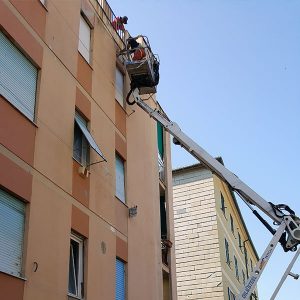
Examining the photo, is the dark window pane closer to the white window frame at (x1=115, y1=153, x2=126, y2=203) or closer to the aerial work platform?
the white window frame at (x1=115, y1=153, x2=126, y2=203)

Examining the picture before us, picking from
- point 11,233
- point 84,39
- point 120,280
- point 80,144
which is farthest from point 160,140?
point 11,233

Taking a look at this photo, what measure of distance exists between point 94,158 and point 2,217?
4.34 m

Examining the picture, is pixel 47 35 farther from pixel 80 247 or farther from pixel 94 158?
pixel 80 247

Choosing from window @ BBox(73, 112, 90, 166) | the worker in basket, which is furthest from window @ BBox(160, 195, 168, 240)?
window @ BBox(73, 112, 90, 166)

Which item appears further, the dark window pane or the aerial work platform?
the aerial work platform

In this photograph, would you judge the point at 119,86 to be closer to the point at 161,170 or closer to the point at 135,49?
the point at 135,49

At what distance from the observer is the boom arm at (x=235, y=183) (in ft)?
44.6

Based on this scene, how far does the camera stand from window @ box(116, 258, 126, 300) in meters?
13.7

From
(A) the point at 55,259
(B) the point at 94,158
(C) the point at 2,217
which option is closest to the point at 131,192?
(B) the point at 94,158

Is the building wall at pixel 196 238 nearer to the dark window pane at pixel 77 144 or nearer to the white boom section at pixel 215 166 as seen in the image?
the white boom section at pixel 215 166

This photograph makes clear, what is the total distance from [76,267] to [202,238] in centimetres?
1890

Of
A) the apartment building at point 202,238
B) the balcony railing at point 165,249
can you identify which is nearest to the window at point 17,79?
the balcony railing at point 165,249

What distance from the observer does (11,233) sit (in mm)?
9633

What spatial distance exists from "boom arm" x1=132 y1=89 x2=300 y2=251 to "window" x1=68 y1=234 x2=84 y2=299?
487 cm
